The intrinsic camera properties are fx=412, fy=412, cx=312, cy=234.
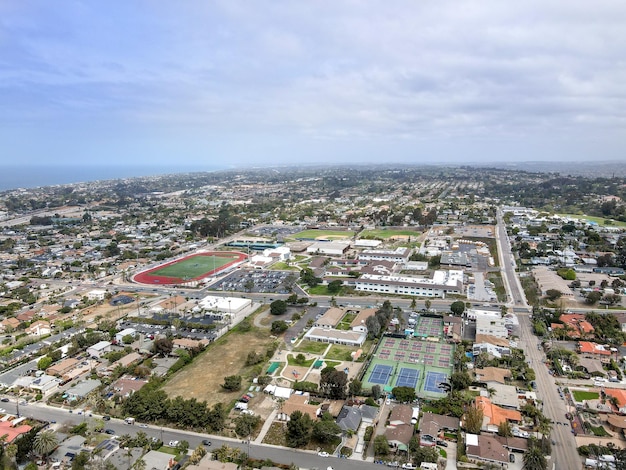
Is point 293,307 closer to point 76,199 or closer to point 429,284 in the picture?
point 429,284

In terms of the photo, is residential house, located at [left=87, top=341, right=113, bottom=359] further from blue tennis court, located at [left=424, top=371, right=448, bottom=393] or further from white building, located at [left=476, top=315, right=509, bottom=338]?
white building, located at [left=476, top=315, right=509, bottom=338]

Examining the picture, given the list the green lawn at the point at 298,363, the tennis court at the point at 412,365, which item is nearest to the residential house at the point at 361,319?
the tennis court at the point at 412,365

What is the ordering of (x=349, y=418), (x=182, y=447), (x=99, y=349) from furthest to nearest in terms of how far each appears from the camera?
(x=99, y=349) < (x=349, y=418) < (x=182, y=447)

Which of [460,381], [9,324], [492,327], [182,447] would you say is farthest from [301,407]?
[9,324]

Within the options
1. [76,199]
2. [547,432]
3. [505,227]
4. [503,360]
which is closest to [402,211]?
[505,227]

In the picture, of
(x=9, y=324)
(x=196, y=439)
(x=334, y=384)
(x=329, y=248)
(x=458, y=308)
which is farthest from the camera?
(x=329, y=248)

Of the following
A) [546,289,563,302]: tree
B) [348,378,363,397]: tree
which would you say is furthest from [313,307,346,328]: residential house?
[546,289,563,302]: tree

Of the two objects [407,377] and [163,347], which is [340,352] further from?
[163,347]

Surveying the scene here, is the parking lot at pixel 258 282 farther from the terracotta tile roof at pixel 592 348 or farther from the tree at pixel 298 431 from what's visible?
the terracotta tile roof at pixel 592 348
